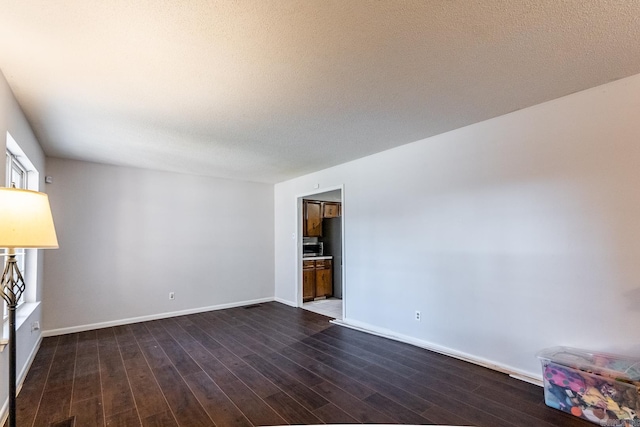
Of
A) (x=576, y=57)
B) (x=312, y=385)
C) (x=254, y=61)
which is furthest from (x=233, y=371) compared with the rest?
(x=576, y=57)

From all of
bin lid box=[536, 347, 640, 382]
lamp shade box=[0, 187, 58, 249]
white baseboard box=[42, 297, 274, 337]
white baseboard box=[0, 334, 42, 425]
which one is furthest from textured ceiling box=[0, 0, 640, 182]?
white baseboard box=[42, 297, 274, 337]

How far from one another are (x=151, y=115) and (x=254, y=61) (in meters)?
1.42

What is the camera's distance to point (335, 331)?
4125 millimetres

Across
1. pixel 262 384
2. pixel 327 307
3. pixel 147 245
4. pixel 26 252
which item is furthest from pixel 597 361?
pixel 26 252

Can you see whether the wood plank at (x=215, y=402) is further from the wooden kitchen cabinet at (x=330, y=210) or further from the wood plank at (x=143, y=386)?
the wooden kitchen cabinet at (x=330, y=210)

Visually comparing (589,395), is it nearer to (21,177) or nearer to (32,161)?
(32,161)

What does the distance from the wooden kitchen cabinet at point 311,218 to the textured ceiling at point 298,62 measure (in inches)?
115

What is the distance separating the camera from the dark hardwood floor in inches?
85.7

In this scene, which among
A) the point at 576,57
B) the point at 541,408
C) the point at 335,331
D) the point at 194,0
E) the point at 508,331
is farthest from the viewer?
the point at 335,331

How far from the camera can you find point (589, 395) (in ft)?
6.95

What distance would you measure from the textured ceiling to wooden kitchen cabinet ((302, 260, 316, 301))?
332 cm

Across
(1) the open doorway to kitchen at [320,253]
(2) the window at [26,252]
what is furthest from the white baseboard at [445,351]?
(2) the window at [26,252]

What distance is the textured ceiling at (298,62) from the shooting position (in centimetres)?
155

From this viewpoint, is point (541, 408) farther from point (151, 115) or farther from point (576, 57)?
point (151, 115)
